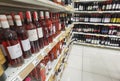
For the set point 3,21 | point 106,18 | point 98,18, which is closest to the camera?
point 3,21

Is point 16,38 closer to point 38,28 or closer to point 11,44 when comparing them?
point 11,44

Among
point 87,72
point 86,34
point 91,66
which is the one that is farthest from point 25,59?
point 86,34

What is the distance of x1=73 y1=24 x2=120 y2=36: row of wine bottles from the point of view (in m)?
2.81

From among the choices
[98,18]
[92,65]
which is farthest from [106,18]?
[92,65]

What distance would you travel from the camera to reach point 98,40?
3072mm

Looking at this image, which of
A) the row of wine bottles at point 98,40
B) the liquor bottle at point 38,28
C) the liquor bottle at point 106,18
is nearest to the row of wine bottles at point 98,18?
the liquor bottle at point 106,18

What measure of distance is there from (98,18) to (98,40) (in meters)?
0.72

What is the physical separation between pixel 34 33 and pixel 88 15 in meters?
2.75

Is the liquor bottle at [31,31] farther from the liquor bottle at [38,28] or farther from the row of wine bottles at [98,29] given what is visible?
the row of wine bottles at [98,29]

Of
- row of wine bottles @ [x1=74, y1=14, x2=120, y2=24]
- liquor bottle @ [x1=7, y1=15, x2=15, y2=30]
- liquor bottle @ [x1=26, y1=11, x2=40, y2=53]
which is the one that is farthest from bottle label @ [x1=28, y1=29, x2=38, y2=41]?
row of wine bottles @ [x1=74, y1=14, x2=120, y2=24]

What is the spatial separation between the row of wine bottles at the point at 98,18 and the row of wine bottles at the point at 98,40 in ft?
1.82

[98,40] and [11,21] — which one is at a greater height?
[11,21]

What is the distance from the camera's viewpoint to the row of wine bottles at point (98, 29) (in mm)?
2809

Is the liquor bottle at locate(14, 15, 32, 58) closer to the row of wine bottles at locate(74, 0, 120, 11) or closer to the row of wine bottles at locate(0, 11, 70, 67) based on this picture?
the row of wine bottles at locate(0, 11, 70, 67)
